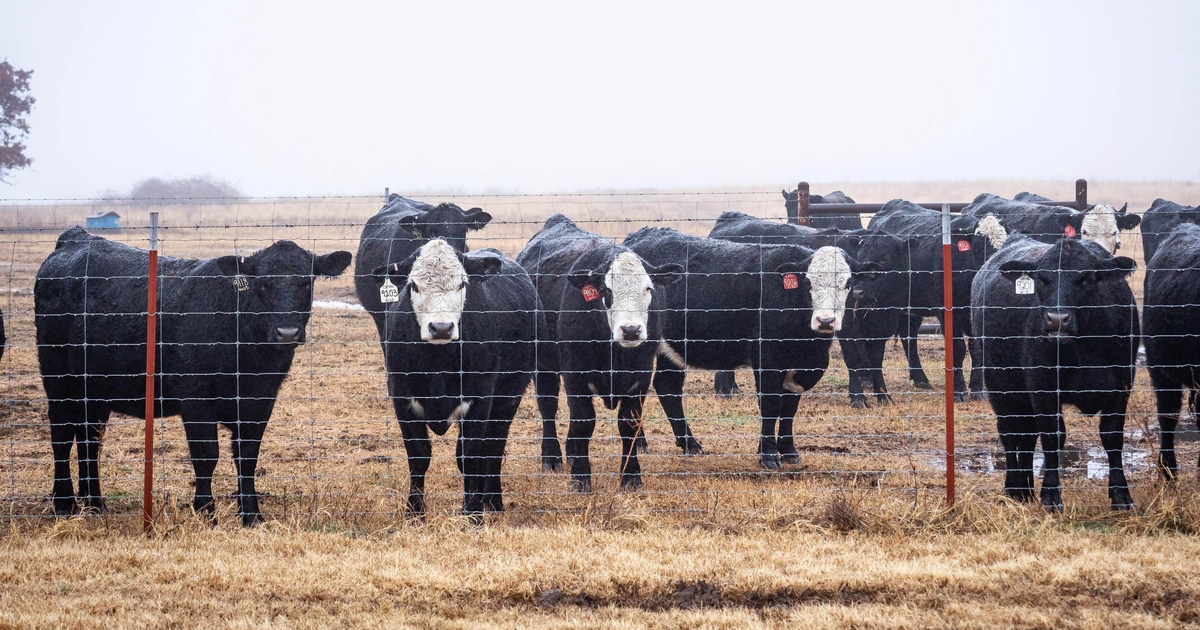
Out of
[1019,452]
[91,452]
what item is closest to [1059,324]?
[1019,452]

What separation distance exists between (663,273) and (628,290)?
1.38 feet

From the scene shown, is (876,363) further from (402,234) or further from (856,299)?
(402,234)

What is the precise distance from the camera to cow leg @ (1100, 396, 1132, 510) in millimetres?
6671

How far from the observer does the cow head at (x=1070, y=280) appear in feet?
22.5

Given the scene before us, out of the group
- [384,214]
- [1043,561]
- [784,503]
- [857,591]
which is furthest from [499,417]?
[384,214]

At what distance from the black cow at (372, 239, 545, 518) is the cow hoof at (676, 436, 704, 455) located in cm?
199

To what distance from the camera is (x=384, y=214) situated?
13.7m

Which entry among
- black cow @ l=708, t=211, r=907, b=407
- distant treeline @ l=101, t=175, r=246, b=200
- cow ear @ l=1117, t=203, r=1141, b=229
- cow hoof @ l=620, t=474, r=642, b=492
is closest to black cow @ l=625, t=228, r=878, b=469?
cow hoof @ l=620, t=474, r=642, b=492

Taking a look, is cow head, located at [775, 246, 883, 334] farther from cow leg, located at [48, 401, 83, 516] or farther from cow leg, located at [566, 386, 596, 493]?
cow leg, located at [48, 401, 83, 516]

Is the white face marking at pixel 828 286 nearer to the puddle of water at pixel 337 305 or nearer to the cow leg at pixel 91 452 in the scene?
the cow leg at pixel 91 452

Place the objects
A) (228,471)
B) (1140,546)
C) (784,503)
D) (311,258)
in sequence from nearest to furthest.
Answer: (1140,546) < (784,503) < (311,258) < (228,471)

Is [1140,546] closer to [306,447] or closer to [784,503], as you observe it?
[784,503]

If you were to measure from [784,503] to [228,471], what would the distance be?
14.1 feet

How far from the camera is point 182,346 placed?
22.9 ft
